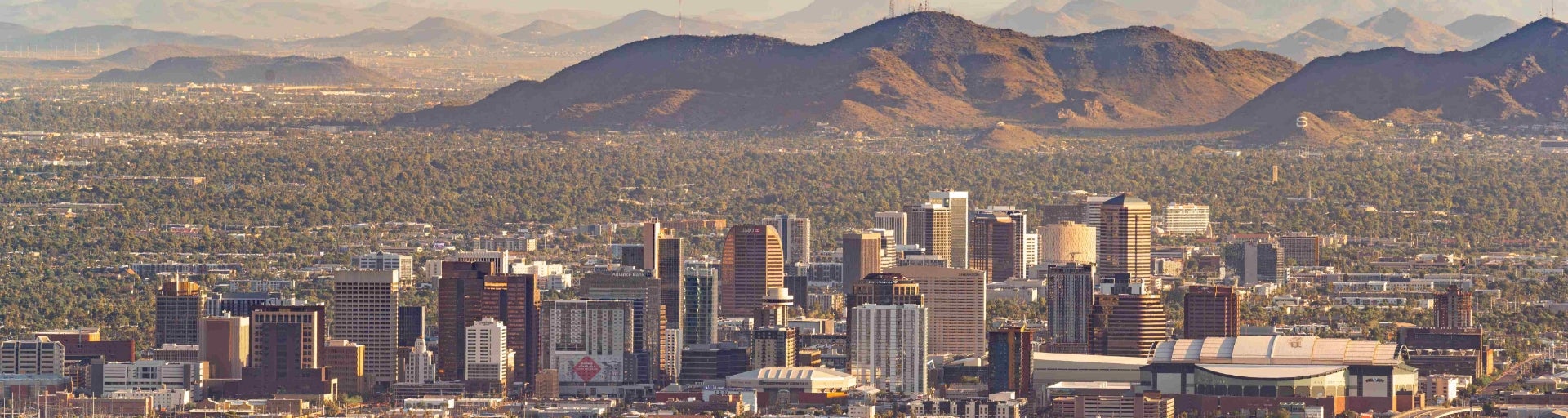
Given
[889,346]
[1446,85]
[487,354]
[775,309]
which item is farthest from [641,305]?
[1446,85]

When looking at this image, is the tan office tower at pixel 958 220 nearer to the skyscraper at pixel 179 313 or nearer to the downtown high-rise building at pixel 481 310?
the downtown high-rise building at pixel 481 310

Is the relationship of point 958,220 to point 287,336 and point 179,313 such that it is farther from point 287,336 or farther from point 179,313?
point 287,336

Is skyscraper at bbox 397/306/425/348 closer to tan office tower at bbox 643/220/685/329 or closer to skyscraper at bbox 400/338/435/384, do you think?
skyscraper at bbox 400/338/435/384

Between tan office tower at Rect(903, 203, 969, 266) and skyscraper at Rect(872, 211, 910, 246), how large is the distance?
0.36m

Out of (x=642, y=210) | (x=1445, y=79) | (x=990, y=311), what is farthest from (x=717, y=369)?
(x=1445, y=79)

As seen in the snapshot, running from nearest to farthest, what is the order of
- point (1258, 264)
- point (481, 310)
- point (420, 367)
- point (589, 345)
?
point (420, 367) < point (589, 345) < point (481, 310) < point (1258, 264)

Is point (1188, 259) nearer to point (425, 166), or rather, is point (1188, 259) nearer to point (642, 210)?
point (642, 210)

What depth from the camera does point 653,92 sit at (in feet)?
595

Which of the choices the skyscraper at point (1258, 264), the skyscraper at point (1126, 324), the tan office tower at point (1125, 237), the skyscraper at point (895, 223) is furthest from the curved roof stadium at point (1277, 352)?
the skyscraper at point (895, 223)

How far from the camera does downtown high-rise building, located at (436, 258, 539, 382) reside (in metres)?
103

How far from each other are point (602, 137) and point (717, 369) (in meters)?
72.3

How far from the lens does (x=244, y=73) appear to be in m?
194

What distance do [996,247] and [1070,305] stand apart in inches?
903

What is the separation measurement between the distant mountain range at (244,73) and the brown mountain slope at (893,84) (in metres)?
13.2
